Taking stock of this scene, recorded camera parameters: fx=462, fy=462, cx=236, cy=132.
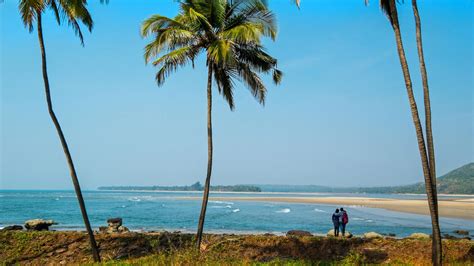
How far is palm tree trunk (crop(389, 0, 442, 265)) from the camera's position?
40.2 ft

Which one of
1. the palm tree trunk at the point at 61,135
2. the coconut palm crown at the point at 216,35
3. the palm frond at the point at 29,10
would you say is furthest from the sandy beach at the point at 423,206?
the palm frond at the point at 29,10

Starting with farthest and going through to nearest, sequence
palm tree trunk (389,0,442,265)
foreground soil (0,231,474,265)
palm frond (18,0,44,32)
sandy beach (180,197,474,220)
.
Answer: sandy beach (180,197,474,220), foreground soil (0,231,474,265), palm frond (18,0,44,32), palm tree trunk (389,0,442,265)

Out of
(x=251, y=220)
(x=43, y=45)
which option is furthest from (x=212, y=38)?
(x=251, y=220)

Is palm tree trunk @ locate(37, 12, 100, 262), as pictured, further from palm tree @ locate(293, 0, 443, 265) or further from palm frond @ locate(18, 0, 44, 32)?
palm tree @ locate(293, 0, 443, 265)

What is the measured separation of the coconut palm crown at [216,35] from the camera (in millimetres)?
17766

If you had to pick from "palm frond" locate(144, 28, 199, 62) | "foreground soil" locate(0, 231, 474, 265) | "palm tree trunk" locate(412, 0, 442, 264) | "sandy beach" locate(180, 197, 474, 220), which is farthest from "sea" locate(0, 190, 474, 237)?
"palm tree trunk" locate(412, 0, 442, 264)

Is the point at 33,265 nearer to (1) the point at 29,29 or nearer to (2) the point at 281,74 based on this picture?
(1) the point at 29,29

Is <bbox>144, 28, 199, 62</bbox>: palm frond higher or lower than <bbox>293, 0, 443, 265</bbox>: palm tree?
higher

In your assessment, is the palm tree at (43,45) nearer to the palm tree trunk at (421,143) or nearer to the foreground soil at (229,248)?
the foreground soil at (229,248)

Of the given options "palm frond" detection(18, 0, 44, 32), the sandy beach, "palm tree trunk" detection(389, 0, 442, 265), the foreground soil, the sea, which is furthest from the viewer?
the sandy beach

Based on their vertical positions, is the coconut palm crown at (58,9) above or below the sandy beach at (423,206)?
→ above

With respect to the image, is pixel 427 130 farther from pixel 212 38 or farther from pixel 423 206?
pixel 423 206

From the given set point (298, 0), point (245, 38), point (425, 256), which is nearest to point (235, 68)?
point (245, 38)

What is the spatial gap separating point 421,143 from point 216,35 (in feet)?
29.6
